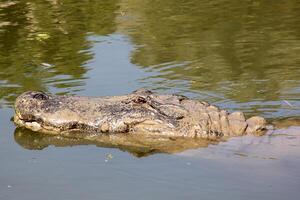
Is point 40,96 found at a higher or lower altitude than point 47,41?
higher

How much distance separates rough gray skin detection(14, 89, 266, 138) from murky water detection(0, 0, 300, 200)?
0.21 metres

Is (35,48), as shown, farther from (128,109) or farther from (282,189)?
(282,189)

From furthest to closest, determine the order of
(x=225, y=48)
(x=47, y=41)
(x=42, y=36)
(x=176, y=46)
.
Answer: (x=42, y=36) → (x=47, y=41) → (x=176, y=46) → (x=225, y=48)

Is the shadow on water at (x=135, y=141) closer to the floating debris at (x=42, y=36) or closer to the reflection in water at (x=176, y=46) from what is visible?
the reflection in water at (x=176, y=46)

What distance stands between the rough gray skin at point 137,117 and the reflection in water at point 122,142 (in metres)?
0.08

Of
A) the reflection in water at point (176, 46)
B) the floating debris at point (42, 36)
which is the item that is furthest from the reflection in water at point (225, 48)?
the floating debris at point (42, 36)

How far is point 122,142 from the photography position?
6.83m

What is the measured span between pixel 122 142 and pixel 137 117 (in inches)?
12.7

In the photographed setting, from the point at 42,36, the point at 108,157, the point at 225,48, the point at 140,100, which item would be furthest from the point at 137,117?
the point at 42,36

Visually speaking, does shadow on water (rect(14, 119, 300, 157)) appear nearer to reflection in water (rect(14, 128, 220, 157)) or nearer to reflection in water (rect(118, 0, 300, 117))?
reflection in water (rect(14, 128, 220, 157))

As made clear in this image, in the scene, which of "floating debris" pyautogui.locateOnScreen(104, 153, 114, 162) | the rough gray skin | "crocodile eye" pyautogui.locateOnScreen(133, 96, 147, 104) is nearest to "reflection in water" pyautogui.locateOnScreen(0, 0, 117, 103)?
the rough gray skin

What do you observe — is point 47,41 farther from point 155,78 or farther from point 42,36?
point 155,78

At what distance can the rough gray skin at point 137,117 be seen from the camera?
6840 mm

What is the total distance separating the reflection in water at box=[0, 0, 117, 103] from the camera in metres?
9.12
